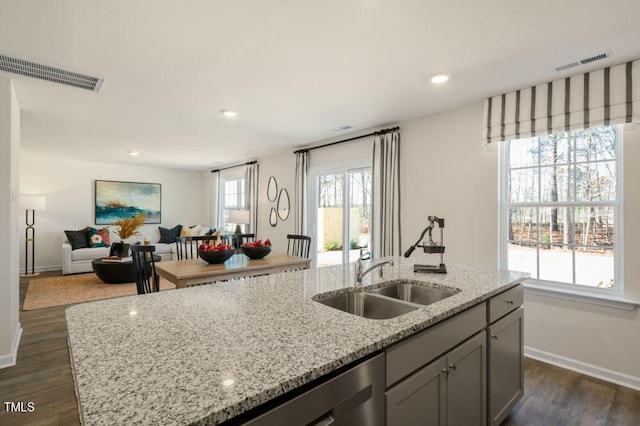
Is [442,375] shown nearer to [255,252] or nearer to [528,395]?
[528,395]

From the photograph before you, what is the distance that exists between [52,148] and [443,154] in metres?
6.46

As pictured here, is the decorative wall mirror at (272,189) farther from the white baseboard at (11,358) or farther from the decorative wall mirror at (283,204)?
the white baseboard at (11,358)

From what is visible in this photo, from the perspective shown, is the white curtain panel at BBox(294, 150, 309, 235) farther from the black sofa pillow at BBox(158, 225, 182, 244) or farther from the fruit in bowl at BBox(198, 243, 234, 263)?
the black sofa pillow at BBox(158, 225, 182, 244)

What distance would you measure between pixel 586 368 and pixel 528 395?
771 mm

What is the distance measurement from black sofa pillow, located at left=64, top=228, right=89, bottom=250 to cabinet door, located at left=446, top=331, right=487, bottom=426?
7.39 meters

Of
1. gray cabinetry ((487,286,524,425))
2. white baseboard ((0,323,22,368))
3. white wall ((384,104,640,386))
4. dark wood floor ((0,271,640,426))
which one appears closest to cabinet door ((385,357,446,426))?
gray cabinetry ((487,286,524,425))

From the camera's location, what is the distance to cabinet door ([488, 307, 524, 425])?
1807mm

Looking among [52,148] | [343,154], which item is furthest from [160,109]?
[52,148]

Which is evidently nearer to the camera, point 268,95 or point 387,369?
point 387,369

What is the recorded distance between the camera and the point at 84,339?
3.45 ft

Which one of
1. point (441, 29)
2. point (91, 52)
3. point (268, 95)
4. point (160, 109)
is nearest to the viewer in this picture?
point (441, 29)

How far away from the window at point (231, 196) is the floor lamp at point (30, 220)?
3428 mm

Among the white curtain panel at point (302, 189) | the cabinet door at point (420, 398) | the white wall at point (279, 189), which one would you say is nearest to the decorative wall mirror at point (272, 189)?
the white wall at point (279, 189)

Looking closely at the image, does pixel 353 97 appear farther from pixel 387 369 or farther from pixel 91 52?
pixel 387 369
